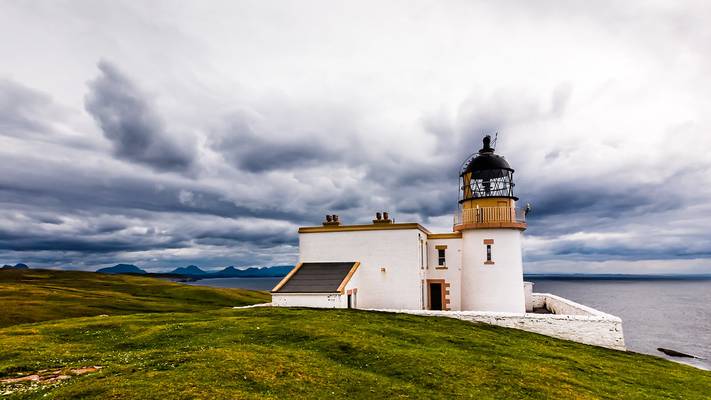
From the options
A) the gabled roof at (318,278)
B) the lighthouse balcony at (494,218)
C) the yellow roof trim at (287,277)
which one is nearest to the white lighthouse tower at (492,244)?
the lighthouse balcony at (494,218)

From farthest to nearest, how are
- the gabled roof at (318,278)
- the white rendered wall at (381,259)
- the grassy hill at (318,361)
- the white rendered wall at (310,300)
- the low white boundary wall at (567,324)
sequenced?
the white rendered wall at (381,259) → the gabled roof at (318,278) → the white rendered wall at (310,300) → the low white boundary wall at (567,324) → the grassy hill at (318,361)

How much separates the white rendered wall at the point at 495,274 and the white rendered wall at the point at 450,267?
0.65 m

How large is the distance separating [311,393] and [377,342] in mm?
6546

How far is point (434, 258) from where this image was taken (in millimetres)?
33562

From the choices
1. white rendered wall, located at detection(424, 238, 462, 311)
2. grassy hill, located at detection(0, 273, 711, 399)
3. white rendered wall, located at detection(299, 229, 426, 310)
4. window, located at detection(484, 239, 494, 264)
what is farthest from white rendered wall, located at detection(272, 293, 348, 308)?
window, located at detection(484, 239, 494, 264)

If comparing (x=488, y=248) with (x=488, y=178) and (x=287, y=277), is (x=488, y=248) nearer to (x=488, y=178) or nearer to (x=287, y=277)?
(x=488, y=178)

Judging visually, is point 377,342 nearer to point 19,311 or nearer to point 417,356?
point 417,356

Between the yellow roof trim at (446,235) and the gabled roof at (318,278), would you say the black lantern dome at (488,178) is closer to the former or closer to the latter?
the yellow roof trim at (446,235)

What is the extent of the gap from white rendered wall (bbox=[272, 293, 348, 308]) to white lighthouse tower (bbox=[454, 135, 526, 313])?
1105cm

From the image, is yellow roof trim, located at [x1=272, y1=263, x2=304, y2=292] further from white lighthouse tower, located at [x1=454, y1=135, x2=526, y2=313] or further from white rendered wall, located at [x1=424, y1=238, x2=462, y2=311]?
white lighthouse tower, located at [x1=454, y1=135, x2=526, y2=313]

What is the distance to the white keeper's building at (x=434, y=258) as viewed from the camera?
99.9 ft

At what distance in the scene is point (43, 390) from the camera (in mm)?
10828

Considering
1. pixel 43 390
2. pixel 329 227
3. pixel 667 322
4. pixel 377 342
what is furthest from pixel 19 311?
pixel 667 322

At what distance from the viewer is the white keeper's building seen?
30453mm
